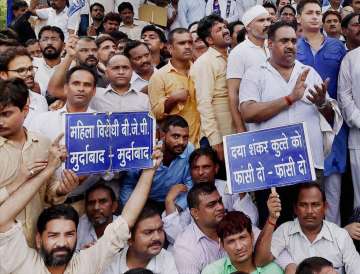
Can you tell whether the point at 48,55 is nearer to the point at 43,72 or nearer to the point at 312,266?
the point at 43,72

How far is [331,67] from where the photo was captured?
571 centimetres

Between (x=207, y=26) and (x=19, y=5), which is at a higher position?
(x=19, y=5)

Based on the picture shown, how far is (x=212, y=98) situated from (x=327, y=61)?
1.02 metres

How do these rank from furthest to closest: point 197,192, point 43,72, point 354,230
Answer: point 43,72
point 354,230
point 197,192

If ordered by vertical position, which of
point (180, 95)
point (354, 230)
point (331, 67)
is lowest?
point (354, 230)

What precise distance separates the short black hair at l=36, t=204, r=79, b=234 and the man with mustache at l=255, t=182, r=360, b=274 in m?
1.46

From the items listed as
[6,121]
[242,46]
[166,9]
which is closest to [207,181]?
[242,46]

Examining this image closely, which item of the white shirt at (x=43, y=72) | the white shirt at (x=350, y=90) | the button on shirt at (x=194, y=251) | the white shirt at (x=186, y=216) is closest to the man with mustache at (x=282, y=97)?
the white shirt at (x=186, y=216)

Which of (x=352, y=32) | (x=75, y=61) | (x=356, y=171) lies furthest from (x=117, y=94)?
(x=352, y=32)

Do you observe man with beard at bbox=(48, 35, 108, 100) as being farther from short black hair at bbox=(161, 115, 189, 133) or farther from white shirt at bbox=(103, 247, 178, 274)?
white shirt at bbox=(103, 247, 178, 274)

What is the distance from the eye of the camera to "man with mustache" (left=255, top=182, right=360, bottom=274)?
485 cm

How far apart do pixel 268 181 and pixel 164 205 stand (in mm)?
1117

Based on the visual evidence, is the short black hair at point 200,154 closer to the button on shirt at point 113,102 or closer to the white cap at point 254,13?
the button on shirt at point 113,102

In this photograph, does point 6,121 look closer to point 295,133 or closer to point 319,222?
point 295,133
